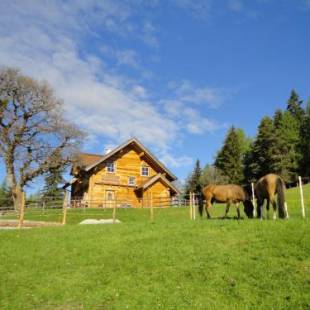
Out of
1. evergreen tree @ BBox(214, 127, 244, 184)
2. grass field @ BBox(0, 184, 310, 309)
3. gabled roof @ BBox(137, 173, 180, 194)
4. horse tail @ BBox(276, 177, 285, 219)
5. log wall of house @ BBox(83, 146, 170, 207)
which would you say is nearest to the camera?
grass field @ BBox(0, 184, 310, 309)

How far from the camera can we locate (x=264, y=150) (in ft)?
207

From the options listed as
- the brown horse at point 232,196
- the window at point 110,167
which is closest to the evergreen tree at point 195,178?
the window at point 110,167

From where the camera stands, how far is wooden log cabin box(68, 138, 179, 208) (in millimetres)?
42438

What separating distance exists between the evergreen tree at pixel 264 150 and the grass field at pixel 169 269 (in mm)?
49863

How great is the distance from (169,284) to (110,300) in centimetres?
155

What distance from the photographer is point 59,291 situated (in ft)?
32.0

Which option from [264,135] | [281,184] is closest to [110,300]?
[281,184]

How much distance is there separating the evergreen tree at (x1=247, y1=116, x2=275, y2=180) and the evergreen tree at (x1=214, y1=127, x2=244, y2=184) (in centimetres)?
562

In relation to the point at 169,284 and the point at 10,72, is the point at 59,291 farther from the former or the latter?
the point at 10,72

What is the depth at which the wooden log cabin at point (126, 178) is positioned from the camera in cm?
4244

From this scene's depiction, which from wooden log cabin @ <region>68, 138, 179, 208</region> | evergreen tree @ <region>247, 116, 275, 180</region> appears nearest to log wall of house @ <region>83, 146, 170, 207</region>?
wooden log cabin @ <region>68, 138, 179, 208</region>

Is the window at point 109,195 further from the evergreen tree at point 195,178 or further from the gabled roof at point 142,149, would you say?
the evergreen tree at point 195,178

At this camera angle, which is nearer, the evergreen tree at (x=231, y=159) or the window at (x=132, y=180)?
the window at (x=132, y=180)

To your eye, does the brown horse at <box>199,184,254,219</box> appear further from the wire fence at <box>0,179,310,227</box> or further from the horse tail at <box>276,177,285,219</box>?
the wire fence at <box>0,179,310,227</box>
